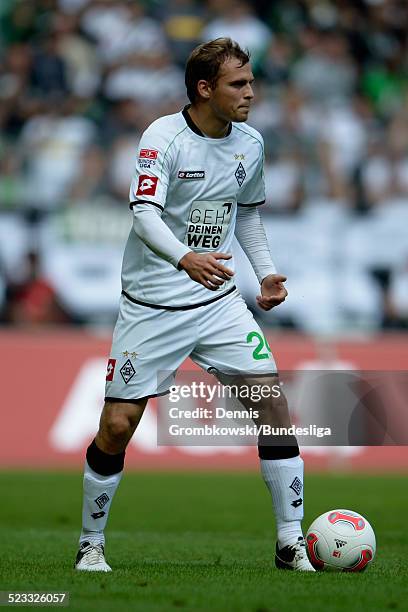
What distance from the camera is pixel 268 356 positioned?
21.5 ft

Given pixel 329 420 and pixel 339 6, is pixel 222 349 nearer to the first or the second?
pixel 329 420

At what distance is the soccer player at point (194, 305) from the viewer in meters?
6.36

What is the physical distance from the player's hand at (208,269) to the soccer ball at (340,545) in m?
1.50

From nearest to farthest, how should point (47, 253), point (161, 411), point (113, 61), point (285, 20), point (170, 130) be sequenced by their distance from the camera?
point (170, 130) < point (161, 411) < point (47, 253) < point (113, 61) < point (285, 20)

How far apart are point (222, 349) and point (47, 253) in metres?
9.41

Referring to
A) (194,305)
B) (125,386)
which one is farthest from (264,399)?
(125,386)

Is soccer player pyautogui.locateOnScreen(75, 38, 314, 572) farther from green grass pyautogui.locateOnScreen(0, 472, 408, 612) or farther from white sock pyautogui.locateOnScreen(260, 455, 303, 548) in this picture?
green grass pyautogui.locateOnScreen(0, 472, 408, 612)

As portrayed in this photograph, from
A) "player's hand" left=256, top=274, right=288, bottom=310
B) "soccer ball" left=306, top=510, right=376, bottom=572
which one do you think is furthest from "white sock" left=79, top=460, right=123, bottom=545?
"player's hand" left=256, top=274, right=288, bottom=310

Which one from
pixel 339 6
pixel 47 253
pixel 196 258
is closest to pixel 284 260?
pixel 47 253

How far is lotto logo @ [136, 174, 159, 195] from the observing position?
6.20m

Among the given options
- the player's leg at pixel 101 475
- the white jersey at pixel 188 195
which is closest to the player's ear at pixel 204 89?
the white jersey at pixel 188 195

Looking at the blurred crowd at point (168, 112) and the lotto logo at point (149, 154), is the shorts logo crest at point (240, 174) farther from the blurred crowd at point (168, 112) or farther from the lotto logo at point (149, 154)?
the blurred crowd at point (168, 112)

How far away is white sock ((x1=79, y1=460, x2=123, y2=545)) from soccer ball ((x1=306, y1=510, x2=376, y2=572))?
1.07 meters

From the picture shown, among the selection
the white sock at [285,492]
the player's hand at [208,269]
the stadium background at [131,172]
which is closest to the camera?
the player's hand at [208,269]
